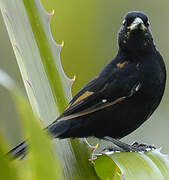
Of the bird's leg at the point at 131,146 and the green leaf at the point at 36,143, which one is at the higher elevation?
the green leaf at the point at 36,143

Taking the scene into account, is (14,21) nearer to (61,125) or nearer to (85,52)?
(61,125)

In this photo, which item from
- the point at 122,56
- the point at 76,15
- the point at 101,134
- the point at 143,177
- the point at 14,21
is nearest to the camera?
the point at 143,177

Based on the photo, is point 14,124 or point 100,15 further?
point 100,15

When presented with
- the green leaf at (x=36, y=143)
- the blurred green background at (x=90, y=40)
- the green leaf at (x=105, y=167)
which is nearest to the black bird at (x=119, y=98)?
the blurred green background at (x=90, y=40)

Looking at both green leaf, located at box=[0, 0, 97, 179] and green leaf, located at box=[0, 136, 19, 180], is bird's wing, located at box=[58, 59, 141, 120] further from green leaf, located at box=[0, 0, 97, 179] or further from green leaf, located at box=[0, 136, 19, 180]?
green leaf, located at box=[0, 136, 19, 180]

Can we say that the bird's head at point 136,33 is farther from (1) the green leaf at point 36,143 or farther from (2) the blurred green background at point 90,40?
(1) the green leaf at point 36,143

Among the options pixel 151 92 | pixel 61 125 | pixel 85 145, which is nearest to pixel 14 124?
pixel 61 125

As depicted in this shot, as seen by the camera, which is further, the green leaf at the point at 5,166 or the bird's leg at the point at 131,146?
the bird's leg at the point at 131,146
